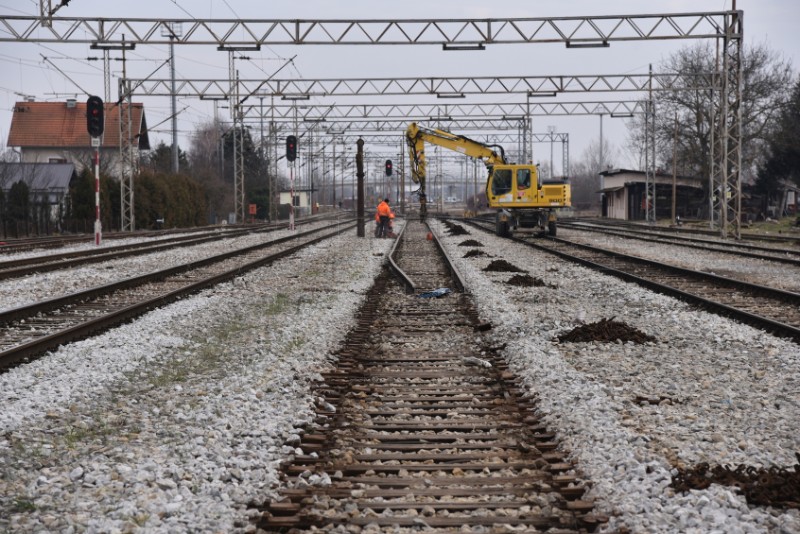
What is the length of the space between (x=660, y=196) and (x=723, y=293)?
49.3 m

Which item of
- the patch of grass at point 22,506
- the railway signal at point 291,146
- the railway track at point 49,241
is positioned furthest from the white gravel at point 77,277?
the railway signal at point 291,146

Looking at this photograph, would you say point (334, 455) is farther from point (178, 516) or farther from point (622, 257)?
point (622, 257)

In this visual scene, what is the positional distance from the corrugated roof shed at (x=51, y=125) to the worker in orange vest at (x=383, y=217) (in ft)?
133

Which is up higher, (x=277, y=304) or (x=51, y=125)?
(x=51, y=125)

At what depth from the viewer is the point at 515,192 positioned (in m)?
31.9

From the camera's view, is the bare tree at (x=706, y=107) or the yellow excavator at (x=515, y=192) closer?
the yellow excavator at (x=515, y=192)

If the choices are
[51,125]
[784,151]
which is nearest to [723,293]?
[784,151]

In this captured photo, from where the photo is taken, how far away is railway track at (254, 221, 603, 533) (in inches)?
165

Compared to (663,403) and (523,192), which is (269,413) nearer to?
(663,403)

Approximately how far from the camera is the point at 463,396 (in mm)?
6691

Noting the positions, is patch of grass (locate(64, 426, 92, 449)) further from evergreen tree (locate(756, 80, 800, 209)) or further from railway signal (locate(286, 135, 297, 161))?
evergreen tree (locate(756, 80, 800, 209))

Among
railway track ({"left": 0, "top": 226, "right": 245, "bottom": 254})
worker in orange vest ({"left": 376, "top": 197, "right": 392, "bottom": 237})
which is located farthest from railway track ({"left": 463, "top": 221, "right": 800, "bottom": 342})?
railway track ({"left": 0, "top": 226, "right": 245, "bottom": 254})

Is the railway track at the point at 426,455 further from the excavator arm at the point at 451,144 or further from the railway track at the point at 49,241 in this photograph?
the excavator arm at the point at 451,144

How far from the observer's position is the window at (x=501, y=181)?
1257 inches
